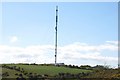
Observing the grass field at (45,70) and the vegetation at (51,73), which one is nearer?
the vegetation at (51,73)

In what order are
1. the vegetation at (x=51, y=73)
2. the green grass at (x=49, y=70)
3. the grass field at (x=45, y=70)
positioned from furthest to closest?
the green grass at (x=49, y=70)
the grass field at (x=45, y=70)
the vegetation at (x=51, y=73)

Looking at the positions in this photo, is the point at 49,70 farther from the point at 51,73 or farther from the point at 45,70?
the point at 51,73

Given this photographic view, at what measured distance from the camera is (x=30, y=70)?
142 feet

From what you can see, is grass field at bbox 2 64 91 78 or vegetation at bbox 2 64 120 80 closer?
vegetation at bbox 2 64 120 80

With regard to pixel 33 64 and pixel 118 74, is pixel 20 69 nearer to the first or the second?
pixel 33 64

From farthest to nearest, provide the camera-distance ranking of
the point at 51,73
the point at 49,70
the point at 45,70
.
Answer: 1. the point at 49,70
2. the point at 45,70
3. the point at 51,73

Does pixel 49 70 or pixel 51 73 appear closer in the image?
pixel 51 73

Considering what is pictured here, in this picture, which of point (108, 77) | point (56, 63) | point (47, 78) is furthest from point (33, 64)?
point (108, 77)

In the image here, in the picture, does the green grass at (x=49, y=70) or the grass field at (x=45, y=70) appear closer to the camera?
the grass field at (x=45, y=70)

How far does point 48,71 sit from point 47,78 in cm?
467

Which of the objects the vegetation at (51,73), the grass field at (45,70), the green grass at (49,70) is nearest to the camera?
the vegetation at (51,73)

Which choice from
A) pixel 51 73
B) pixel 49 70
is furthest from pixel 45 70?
pixel 51 73

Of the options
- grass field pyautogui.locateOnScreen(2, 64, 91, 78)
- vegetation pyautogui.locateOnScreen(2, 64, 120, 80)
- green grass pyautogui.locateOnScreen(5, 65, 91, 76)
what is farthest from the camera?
green grass pyautogui.locateOnScreen(5, 65, 91, 76)

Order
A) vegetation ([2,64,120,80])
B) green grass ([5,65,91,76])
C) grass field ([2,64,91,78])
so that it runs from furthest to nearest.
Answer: green grass ([5,65,91,76]) < grass field ([2,64,91,78]) < vegetation ([2,64,120,80])
